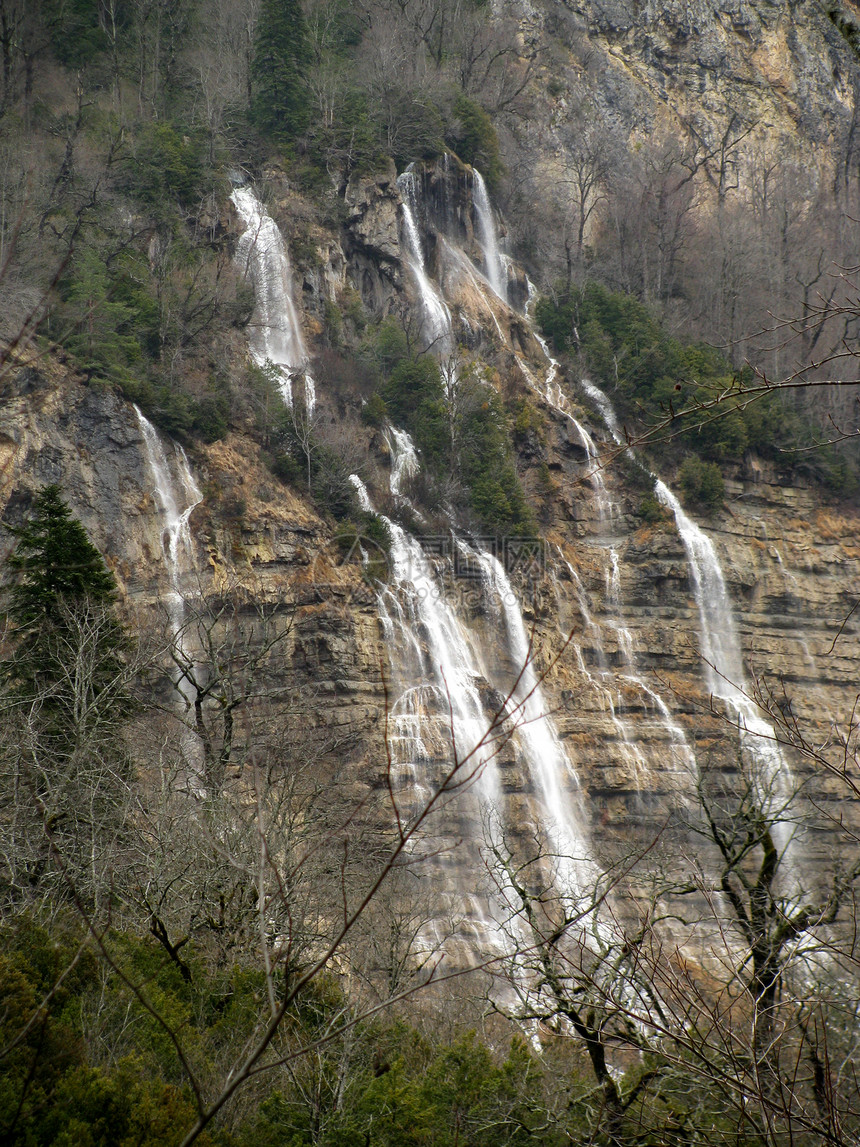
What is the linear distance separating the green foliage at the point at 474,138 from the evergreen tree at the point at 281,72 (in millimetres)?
7098

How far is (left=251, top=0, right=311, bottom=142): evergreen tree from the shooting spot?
34406 millimetres

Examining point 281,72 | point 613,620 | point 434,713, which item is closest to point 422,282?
point 281,72

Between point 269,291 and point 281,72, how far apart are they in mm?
11708

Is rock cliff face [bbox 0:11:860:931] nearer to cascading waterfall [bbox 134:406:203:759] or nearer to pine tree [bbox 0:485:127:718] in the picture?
cascading waterfall [bbox 134:406:203:759]

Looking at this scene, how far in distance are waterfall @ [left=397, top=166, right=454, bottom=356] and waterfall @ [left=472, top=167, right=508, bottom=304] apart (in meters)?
3.63

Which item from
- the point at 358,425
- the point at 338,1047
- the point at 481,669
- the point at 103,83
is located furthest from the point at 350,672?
the point at 103,83

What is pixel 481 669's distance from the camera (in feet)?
78.5

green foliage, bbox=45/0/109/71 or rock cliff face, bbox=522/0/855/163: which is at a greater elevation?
rock cliff face, bbox=522/0/855/163

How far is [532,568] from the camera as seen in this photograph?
2708cm

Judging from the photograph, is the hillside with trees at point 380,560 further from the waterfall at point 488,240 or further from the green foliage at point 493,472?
the waterfall at point 488,240

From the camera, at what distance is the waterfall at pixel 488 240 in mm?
36906

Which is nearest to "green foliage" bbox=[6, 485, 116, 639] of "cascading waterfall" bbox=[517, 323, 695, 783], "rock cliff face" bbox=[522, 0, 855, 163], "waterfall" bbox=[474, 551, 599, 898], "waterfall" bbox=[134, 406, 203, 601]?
"waterfall" bbox=[134, 406, 203, 601]

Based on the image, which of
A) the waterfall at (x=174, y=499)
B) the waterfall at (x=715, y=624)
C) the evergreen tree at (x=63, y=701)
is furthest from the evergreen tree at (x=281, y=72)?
the evergreen tree at (x=63, y=701)

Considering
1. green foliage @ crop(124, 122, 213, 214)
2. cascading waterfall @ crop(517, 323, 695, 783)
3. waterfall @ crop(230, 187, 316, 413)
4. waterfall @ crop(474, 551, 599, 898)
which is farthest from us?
green foliage @ crop(124, 122, 213, 214)
